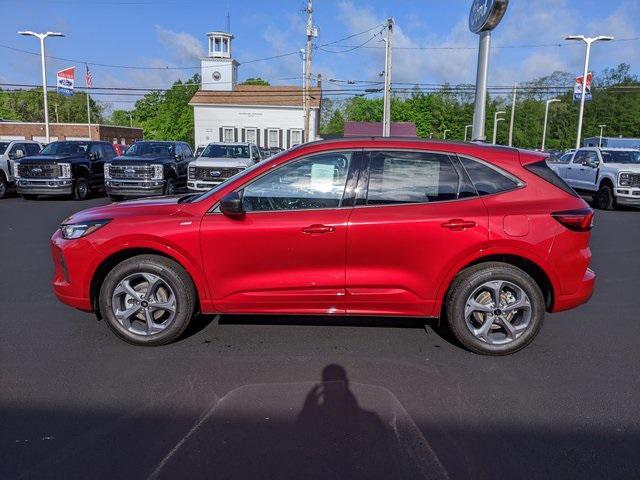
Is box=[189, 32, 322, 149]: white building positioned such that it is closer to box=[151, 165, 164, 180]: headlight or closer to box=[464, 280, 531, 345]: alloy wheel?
box=[151, 165, 164, 180]: headlight

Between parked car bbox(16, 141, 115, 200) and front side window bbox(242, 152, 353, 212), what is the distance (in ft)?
45.6

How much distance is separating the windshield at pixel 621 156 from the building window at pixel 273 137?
38.2 meters

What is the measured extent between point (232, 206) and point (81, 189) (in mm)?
14707

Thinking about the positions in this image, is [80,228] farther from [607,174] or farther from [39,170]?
[607,174]

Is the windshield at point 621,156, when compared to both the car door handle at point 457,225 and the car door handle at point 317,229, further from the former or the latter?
the car door handle at point 317,229

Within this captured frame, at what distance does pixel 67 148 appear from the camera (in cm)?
1772

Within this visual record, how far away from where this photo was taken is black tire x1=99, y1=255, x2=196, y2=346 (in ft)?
14.5

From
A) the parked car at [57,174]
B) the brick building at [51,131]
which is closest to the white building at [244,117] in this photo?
the brick building at [51,131]

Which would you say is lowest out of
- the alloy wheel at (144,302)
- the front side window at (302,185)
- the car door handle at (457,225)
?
the alloy wheel at (144,302)

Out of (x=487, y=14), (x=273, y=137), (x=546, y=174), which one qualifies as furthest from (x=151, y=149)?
(x=273, y=137)

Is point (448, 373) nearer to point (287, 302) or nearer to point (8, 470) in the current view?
point (287, 302)

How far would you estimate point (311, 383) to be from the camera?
3.90 metres

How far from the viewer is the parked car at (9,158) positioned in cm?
1731

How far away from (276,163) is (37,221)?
993 cm
